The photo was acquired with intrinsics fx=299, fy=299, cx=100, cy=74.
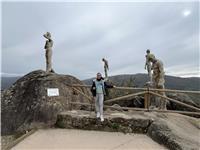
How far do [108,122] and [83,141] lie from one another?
142 centimetres

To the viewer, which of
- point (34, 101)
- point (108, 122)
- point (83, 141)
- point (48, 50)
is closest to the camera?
point (83, 141)

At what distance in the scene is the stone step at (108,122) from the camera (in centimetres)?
991

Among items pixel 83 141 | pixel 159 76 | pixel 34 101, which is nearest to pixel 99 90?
pixel 83 141

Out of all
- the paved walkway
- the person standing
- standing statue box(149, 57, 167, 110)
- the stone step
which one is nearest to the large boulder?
the stone step

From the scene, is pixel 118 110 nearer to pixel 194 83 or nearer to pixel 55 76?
pixel 55 76

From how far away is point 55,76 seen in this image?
39.2 ft

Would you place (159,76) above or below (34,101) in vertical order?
above

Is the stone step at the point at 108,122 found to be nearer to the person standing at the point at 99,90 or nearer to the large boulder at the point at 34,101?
the person standing at the point at 99,90

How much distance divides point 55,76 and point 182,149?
5.91 metres

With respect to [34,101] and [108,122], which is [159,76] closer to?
[108,122]

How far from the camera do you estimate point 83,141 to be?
8938 mm

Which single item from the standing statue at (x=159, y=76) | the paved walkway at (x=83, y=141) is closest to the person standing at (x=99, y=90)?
the paved walkway at (x=83, y=141)

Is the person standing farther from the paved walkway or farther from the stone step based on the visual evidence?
the paved walkway

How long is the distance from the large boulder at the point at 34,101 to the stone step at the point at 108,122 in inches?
19.5
